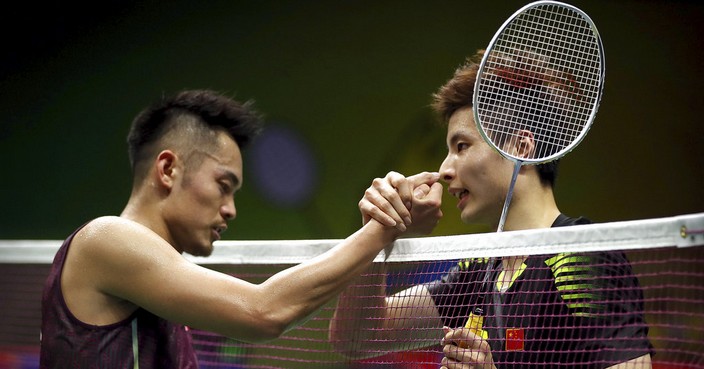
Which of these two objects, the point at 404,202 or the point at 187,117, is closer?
the point at 404,202

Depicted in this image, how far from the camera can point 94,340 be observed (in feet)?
8.70

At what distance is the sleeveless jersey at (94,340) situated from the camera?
2.64m

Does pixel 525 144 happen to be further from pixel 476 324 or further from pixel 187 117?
pixel 187 117

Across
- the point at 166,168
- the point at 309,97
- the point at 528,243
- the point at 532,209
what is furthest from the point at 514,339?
the point at 309,97

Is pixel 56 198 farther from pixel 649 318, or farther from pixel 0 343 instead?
pixel 649 318

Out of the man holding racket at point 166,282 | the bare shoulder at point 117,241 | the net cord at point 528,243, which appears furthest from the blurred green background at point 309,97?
the bare shoulder at point 117,241

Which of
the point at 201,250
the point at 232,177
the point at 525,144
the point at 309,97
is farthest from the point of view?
the point at 309,97

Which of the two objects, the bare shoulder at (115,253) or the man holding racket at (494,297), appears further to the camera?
the bare shoulder at (115,253)

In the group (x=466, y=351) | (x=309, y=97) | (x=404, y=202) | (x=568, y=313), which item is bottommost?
(x=466, y=351)

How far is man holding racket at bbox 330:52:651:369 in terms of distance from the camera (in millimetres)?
2363

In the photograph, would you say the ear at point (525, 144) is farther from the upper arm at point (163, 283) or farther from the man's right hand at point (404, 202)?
the upper arm at point (163, 283)

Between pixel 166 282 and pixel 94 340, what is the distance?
0.33 meters

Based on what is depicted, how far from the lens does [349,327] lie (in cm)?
297

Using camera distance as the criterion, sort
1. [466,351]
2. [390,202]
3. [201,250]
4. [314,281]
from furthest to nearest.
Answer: [201,250] < [390,202] < [314,281] < [466,351]
